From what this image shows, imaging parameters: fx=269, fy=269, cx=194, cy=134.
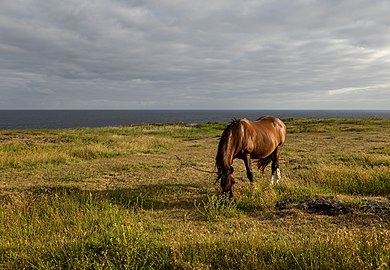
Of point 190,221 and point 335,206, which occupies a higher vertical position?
point 335,206

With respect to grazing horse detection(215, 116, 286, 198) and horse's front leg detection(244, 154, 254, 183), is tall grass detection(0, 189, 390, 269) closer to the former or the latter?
grazing horse detection(215, 116, 286, 198)

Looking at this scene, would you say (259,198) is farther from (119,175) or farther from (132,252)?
(119,175)

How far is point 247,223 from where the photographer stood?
661 centimetres

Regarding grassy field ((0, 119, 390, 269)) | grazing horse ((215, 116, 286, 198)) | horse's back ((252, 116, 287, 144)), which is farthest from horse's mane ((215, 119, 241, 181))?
horse's back ((252, 116, 287, 144))

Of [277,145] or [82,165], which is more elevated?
[277,145]

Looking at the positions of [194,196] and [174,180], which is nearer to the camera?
[194,196]

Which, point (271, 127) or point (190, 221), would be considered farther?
point (271, 127)

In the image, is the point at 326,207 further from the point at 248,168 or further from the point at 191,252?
the point at 191,252

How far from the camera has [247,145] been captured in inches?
360

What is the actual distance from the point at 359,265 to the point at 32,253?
17.2ft

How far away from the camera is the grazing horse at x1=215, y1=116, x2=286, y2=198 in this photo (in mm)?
7809

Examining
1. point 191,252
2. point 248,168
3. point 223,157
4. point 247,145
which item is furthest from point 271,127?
point 191,252

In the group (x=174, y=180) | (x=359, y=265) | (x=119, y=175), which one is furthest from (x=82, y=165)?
(x=359, y=265)

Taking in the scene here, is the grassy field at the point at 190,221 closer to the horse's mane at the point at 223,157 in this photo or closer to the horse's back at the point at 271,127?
the horse's mane at the point at 223,157
